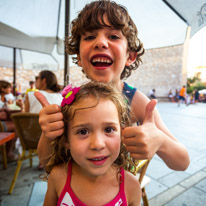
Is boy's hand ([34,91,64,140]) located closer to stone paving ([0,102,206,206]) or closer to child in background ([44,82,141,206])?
child in background ([44,82,141,206])

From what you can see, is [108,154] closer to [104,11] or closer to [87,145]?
[87,145]

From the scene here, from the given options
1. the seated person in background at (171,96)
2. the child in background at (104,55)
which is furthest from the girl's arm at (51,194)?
the seated person in background at (171,96)

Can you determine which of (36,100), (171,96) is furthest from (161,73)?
(36,100)

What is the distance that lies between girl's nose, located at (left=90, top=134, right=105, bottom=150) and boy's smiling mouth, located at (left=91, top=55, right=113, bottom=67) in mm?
410

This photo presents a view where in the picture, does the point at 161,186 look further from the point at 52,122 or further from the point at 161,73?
the point at 161,73

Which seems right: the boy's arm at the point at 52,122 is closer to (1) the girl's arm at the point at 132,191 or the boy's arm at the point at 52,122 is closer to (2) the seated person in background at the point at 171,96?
(1) the girl's arm at the point at 132,191

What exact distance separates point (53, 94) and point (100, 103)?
6.60 ft

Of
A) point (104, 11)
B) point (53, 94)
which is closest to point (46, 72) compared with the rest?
point (53, 94)

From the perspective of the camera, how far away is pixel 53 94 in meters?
2.51

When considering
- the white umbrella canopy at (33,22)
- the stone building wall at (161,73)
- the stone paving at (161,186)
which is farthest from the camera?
the stone building wall at (161,73)

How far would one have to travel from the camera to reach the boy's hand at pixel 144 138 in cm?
59

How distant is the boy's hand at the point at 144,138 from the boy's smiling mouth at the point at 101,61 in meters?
0.35

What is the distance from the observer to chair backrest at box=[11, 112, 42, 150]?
1943 millimetres

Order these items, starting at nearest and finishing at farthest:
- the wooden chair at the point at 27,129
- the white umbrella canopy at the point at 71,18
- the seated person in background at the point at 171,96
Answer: the white umbrella canopy at the point at 71,18, the wooden chair at the point at 27,129, the seated person in background at the point at 171,96
